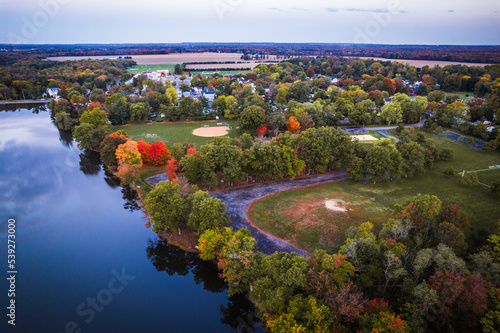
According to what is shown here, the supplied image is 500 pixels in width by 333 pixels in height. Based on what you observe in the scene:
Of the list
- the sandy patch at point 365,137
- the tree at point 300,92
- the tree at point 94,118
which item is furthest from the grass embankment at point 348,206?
the tree at point 300,92

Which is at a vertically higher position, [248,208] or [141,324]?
[248,208]

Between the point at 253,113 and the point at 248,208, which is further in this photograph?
the point at 253,113

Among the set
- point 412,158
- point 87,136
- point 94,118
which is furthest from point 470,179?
point 94,118

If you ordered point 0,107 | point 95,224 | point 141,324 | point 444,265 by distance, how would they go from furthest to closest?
point 0,107 → point 95,224 → point 141,324 → point 444,265

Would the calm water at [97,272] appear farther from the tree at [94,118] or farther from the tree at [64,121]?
the tree at [64,121]

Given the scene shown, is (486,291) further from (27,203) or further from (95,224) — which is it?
(27,203)

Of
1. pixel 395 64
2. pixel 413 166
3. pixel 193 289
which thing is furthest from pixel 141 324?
pixel 395 64

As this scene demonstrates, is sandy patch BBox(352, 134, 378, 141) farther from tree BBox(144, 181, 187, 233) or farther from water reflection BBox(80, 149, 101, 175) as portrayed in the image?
water reflection BBox(80, 149, 101, 175)

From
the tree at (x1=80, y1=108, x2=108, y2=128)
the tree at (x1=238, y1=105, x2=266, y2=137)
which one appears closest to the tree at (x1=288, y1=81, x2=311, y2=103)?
the tree at (x1=238, y1=105, x2=266, y2=137)
